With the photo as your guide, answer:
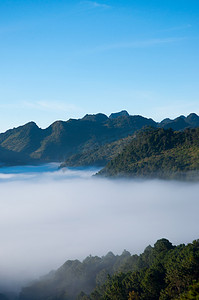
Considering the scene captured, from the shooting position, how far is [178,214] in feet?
489

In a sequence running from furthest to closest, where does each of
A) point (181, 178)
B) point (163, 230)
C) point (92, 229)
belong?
1. point (181, 178)
2. point (92, 229)
3. point (163, 230)

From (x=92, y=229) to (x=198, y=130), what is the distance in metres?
92.6

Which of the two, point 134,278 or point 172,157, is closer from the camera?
point 134,278

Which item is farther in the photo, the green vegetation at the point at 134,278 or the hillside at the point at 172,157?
the hillside at the point at 172,157

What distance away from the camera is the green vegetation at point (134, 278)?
4066cm

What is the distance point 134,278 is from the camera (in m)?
48.2

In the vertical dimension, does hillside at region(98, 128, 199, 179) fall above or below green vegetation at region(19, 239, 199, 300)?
above

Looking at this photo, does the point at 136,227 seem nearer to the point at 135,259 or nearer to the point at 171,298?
the point at 135,259

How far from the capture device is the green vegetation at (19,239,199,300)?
40656 millimetres

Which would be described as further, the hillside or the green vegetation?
the hillside

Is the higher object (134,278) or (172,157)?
(172,157)

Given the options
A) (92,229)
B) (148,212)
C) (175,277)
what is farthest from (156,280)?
(148,212)

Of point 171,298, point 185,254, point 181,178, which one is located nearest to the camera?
point 171,298

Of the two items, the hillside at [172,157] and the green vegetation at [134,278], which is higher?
the hillside at [172,157]
